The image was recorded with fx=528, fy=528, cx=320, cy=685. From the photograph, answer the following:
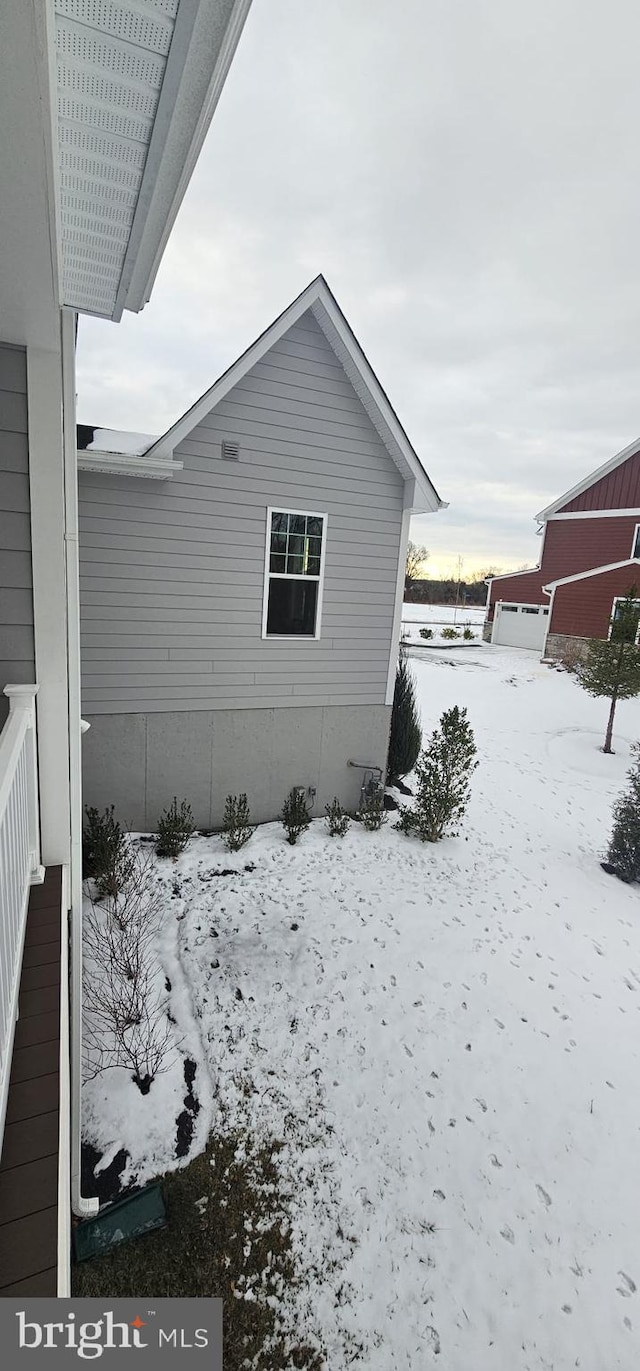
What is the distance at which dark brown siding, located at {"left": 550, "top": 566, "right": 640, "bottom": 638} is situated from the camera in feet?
65.2

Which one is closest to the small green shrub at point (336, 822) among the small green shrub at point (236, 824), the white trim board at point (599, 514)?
the small green shrub at point (236, 824)

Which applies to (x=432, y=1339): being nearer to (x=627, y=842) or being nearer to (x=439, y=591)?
(x=627, y=842)

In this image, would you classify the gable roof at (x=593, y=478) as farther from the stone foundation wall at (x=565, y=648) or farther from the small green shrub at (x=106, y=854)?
the small green shrub at (x=106, y=854)

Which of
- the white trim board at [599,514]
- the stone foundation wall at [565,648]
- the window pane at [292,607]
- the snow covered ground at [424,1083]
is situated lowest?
the snow covered ground at [424,1083]

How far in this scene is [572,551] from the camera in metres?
23.1

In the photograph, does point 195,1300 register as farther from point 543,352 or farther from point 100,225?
point 543,352

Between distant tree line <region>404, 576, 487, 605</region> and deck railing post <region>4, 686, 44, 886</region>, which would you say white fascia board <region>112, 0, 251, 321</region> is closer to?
deck railing post <region>4, 686, 44, 886</region>

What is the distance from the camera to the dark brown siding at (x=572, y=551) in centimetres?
2105

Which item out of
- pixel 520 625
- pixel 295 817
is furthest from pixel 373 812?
pixel 520 625

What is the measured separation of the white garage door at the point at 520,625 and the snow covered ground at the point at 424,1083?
1912 centimetres

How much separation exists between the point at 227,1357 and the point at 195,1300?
44 cm

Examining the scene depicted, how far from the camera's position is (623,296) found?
13.0 metres

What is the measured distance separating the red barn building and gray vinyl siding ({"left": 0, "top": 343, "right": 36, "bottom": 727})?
21.0m

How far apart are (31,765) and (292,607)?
16.3 feet
